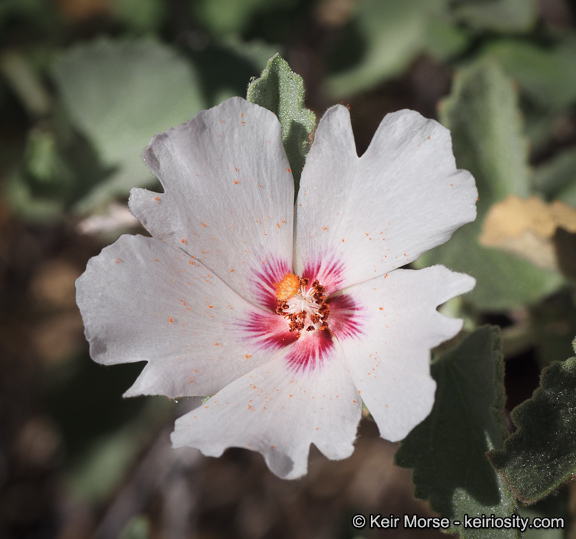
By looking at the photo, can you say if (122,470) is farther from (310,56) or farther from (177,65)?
(310,56)

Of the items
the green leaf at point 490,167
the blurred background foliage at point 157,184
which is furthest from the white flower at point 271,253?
the green leaf at point 490,167

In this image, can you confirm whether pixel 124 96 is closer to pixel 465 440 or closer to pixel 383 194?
pixel 383 194

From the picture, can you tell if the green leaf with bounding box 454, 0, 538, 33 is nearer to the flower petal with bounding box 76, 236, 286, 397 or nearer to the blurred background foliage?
the blurred background foliage

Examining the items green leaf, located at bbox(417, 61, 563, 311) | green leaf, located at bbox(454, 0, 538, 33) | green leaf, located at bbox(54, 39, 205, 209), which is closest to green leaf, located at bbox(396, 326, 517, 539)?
green leaf, located at bbox(417, 61, 563, 311)

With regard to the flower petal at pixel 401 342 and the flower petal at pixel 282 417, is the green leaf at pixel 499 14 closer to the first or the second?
the flower petal at pixel 401 342

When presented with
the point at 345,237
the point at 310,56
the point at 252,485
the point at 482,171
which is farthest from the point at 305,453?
the point at 310,56

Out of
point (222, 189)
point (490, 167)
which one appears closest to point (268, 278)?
point (222, 189)
